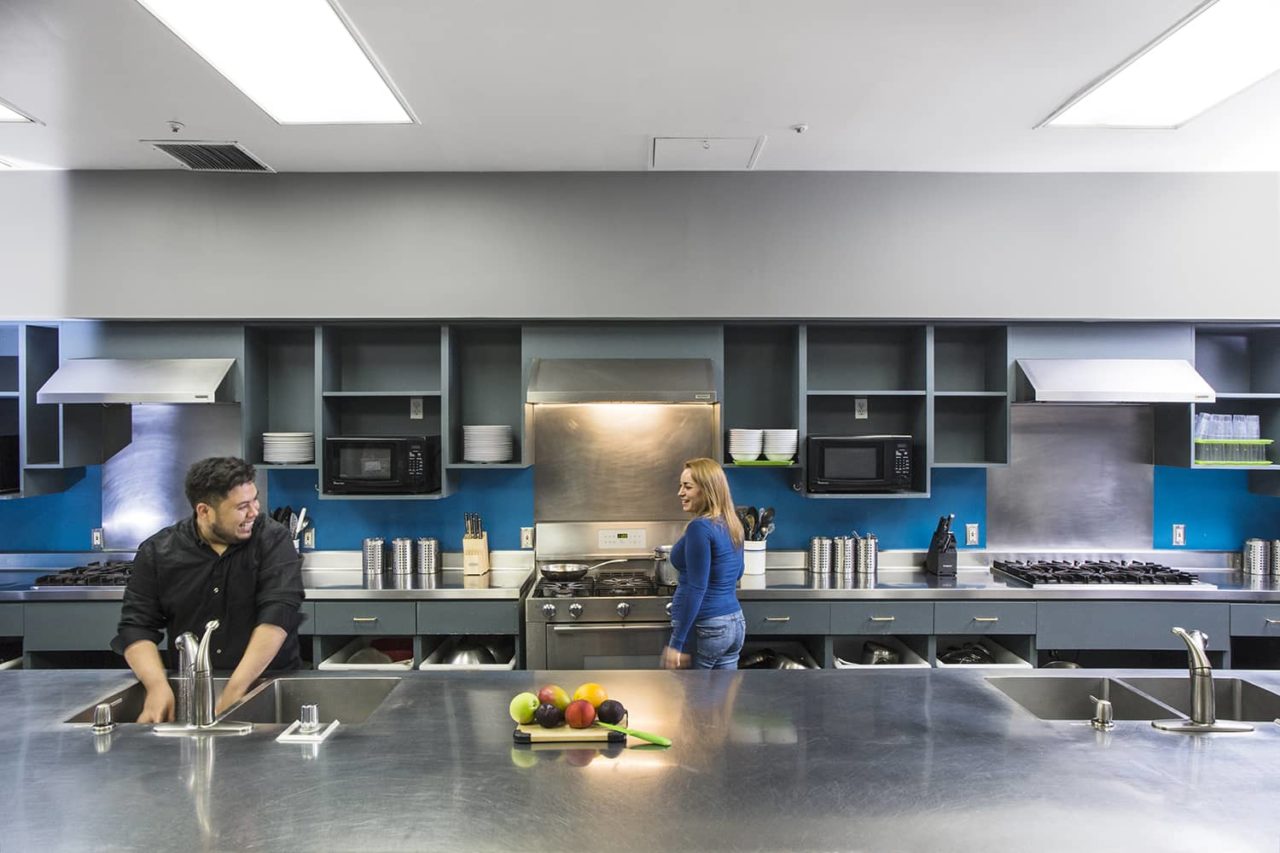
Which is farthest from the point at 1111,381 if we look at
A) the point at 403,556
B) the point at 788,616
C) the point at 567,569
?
the point at 403,556

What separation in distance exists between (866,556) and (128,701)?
347cm

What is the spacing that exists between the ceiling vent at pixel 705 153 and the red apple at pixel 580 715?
8.65 feet

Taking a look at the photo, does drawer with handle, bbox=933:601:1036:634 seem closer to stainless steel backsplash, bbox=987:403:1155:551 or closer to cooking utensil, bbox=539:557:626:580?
stainless steel backsplash, bbox=987:403:1155:551

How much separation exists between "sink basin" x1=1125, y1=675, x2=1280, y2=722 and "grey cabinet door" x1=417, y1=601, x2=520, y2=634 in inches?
105

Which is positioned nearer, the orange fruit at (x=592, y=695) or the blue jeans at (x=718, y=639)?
the orange fruit at (x=592, y=695)

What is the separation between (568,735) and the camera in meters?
1.98

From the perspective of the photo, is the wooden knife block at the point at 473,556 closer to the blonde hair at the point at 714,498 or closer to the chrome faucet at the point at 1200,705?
the blonde hair at the point at 714,498

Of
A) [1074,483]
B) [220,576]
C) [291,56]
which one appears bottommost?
[220,576]

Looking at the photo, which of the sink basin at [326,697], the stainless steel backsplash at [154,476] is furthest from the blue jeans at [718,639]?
the stainless steel backsplash at [154,476]

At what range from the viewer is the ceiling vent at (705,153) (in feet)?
12.3

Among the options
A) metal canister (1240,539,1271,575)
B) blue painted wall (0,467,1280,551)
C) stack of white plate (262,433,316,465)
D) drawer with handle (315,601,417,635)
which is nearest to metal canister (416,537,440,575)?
blue painted wall (0,467,1280,551)

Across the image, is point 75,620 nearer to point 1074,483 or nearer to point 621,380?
point 621,380

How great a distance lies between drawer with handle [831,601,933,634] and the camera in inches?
161

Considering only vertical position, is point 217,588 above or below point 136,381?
below
